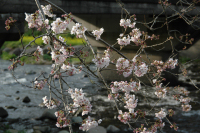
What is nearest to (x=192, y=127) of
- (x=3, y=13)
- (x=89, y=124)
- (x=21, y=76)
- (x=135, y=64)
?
(x=135, y=64)

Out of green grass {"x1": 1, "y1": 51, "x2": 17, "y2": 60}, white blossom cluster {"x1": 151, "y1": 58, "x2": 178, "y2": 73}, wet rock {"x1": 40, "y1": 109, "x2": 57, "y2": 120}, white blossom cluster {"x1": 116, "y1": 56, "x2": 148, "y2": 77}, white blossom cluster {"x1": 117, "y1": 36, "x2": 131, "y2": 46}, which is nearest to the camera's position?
white blossom cluster {"x1": 116, "y1": 56, "x2": 148, "y2": 77}

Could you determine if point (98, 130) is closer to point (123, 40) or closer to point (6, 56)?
point (123, 40)

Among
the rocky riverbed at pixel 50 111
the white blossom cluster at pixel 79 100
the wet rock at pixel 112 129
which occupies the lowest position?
the rocky riverbed at pixel 50 111

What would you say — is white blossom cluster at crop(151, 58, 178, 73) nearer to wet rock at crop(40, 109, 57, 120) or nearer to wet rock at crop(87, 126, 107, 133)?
wet rock at crop(87, 126, 107, 133)

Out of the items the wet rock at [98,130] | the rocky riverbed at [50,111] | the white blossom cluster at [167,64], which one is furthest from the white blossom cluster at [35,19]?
the wet rock at [98,130]

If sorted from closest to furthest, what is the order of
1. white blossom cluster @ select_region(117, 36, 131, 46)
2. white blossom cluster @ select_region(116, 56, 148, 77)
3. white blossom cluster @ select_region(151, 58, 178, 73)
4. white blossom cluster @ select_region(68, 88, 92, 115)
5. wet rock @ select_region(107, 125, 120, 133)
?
1. white blossom cluster @ select_region(68, 88, 92, 115)
2. white blossom cluster @ select_region(116, 56, 148, 77)
3. white blossom cluster @ select_region(117, 36, 131, 46)
4. white blossom cluster @ select_region(151, 58, 178, 73)
5. wet rock @ select_region(107, 125, 120, 133)

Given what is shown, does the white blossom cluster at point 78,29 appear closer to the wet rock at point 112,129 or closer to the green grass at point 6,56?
the wet rock at point 112,129

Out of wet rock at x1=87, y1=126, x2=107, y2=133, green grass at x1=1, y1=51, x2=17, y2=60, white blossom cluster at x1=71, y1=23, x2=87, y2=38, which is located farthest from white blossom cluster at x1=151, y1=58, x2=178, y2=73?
green grass at x1=1, y1=51, x2=17, y2=60

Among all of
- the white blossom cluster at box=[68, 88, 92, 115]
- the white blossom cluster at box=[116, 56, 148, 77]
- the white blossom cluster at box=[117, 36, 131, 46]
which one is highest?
the white blossom cluster at box=[117, 36, 131, 46]

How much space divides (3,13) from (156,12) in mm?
5782

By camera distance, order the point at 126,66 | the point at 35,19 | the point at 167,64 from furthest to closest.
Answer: the point at 167,64 < the point at 126,66 < the point at 35,19

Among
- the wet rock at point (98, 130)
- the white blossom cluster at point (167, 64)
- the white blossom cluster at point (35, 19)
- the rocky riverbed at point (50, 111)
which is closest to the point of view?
the white blossom cluster at point (35, 19)

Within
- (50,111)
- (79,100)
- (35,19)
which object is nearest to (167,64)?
(79,100)

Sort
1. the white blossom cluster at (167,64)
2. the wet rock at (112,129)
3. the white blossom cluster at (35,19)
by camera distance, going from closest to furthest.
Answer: the white blossom cluster at (35,19) → the white blossom cluster at (167,64) → the wet rock at (112,129)
